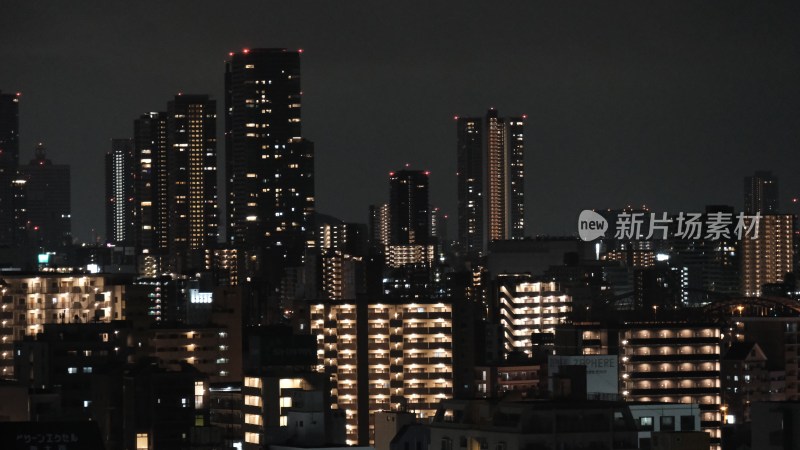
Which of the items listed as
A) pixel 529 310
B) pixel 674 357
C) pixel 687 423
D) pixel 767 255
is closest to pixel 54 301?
pixel 529 310

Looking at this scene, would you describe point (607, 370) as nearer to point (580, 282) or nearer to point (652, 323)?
point (652, 323)

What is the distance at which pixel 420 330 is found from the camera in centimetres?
9444

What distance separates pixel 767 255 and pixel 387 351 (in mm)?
59836

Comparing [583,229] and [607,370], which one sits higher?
[583,229]

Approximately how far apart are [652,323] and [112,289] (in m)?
35.2

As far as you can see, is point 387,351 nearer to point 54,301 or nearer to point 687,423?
point 54,301

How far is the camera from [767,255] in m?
146

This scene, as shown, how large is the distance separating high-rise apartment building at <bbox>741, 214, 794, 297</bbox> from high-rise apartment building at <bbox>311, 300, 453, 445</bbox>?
54.7m

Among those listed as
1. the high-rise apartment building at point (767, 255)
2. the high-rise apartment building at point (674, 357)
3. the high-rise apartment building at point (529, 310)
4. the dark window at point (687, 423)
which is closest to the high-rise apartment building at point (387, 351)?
the high-rise apartment building at point (674, 357)

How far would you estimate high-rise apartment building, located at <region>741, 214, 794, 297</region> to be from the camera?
145250 mm

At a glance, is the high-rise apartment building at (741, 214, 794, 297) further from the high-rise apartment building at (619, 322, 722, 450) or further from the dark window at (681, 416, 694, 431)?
the dark window at (681, 416, 694, 431)

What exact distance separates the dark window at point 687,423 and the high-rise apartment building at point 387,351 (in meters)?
38.5

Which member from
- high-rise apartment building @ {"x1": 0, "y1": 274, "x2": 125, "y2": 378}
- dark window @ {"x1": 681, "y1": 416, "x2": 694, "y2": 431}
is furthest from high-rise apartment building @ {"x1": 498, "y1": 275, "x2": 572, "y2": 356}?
dark window @ {"x1": 681, "y1": 416, "x2": 694, "y2": 431}

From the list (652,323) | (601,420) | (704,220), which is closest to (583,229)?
(704,220)
